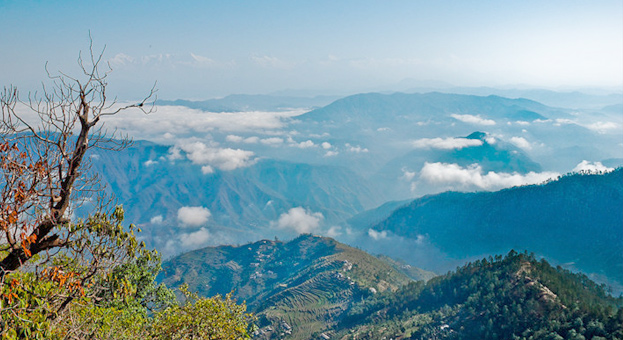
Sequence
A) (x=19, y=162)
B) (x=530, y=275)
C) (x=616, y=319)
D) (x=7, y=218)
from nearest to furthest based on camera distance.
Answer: (x=7, y=218)
(x=19, y=162)
(x=616, y=319)
(x=530, y=275)

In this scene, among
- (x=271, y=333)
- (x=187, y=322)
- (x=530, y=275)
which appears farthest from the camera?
(x=271, y=333)

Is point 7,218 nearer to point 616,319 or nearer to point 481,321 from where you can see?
point 616,319

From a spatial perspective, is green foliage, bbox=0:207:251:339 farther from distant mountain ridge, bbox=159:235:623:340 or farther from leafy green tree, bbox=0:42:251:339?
distant mountain ridge, bbox=159:235:623:340

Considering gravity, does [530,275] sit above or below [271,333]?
above

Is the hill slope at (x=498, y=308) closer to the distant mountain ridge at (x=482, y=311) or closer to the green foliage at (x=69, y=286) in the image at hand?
the distant mountain ridge at (x=482, y=311)

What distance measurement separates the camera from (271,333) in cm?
17475

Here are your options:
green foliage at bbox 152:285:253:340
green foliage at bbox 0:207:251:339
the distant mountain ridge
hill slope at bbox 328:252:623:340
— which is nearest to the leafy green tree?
green foliage at bbox 0:207:251:339

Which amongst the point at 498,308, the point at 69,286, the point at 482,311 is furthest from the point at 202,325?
the point at 482,311

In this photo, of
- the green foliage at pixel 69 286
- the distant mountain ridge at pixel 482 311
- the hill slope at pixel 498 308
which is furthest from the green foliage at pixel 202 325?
the hill slope at pixel 498 308

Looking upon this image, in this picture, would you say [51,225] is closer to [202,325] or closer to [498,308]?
[202,325]

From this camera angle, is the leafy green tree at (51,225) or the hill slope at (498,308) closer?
the leafy green tree at (51,225)

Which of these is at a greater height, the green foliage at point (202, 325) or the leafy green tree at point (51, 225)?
the leafy green tree at point (51, 225)

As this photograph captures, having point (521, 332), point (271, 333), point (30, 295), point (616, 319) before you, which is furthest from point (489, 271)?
point (30, 295)

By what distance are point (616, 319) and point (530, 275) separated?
35172 mm
